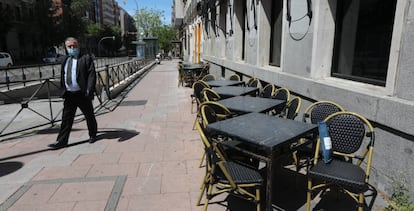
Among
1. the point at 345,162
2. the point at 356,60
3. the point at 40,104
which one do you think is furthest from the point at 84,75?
the point at 40,104

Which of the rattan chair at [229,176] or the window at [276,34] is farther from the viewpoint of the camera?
the window at [276,34]

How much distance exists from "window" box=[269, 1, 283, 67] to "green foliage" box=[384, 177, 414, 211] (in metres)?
4.19

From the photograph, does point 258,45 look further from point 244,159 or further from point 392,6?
point 244,159

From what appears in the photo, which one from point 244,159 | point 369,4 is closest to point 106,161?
point 244,159

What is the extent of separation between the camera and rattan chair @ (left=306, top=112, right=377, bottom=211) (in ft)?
8.28

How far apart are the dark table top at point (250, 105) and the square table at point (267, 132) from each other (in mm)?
569

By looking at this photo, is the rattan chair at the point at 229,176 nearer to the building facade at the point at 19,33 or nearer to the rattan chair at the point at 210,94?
the rattan chair at the point at 210,94

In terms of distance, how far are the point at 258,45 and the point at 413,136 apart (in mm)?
4829

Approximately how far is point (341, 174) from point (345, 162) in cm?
37

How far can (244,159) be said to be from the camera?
3207 millimetres

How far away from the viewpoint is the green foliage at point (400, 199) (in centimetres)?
243

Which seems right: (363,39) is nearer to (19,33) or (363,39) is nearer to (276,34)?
(276,34)

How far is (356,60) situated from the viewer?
3996mm

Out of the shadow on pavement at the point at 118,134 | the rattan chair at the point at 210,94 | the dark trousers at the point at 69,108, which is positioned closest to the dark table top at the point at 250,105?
the rattan chair at the point at 210,94
